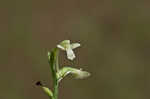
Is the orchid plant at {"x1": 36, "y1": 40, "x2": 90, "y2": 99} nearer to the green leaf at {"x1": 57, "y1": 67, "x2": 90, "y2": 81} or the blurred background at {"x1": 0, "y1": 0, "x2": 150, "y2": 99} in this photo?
the green leaf at {"x1": 57, "y1": 67, "x2": 90, "y2": 81}

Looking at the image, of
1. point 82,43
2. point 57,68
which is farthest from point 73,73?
point 82,43

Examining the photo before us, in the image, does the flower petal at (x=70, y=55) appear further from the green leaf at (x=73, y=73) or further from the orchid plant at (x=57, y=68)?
the green leaf at (x=73, y=73)

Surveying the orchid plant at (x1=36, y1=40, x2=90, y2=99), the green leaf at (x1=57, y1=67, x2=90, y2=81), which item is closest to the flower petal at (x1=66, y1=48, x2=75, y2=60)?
the orchid plant at (x1=36, y1=40, x2=90, y2=99)

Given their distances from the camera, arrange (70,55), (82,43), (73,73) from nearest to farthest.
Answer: (70,55) < (73,73) < (82,43)

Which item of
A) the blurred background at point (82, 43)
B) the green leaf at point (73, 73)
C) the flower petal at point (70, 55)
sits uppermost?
the flower petal at point (70, 55)

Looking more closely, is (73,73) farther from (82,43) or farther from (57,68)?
(82,43)

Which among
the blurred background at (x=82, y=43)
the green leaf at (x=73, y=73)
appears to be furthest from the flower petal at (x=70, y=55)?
the blurred background at (x=82, y=43)

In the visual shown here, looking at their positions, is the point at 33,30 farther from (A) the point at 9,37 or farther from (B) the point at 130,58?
(B) the point at 130,58

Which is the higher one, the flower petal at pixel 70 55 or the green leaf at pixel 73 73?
the flower petal at pixel 70 55
